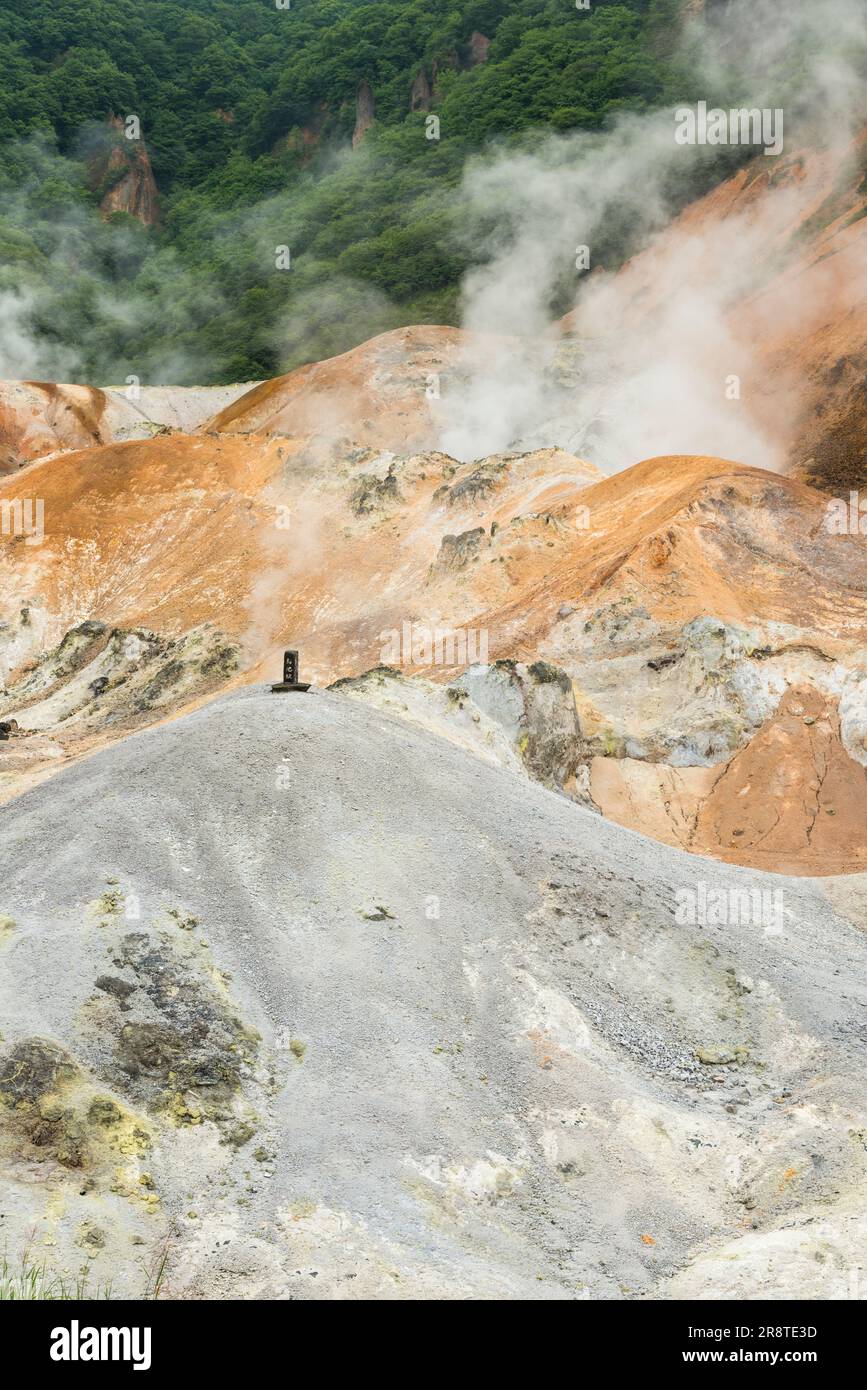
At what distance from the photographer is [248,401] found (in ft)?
203

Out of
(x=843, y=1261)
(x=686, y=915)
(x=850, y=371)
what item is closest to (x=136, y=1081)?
(x=843, y=1261)

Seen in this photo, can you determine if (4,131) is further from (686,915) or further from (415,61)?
(686,915)

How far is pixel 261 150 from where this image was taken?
10788cm

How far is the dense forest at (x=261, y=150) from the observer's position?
258ft

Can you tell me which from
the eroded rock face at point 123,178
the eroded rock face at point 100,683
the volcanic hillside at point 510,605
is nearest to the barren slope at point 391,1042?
the volcanic hillside at point 510,605

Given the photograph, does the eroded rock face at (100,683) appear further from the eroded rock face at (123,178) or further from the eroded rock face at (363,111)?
the eroded rock face at (363,111)

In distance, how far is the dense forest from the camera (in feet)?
258

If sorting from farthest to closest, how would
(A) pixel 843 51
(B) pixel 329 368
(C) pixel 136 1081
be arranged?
1. (A) pixel 843 51
2. (B) pixel 329 368
3. (C) pixel 136 1081

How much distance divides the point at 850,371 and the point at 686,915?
35368mm

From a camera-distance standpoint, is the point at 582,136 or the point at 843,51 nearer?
the point at 843,51

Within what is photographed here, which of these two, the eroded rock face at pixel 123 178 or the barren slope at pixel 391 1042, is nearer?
the barren slope at pixel 391 1042

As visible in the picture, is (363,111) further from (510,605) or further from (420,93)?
(510,605)

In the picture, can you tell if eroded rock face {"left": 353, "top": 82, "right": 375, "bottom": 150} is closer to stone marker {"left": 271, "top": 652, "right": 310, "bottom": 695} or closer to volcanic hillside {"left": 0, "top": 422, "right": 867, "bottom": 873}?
volcanic hillside {"left": 0, "top": 422, "right": 867, "bottom": 873}

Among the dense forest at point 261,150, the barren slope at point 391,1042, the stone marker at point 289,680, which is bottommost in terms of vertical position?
the barren slope at point 391,1042
